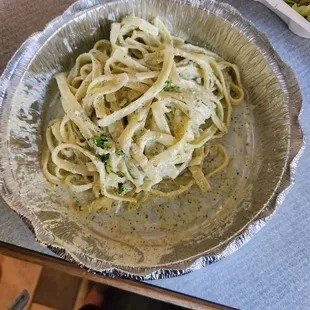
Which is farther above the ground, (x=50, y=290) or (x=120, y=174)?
(x=120, y=174)

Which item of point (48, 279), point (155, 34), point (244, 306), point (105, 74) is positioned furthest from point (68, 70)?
point (244, 306)

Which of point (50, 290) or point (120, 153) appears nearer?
point (120, 153)

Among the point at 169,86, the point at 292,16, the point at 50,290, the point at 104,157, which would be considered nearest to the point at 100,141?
the point at 104,157

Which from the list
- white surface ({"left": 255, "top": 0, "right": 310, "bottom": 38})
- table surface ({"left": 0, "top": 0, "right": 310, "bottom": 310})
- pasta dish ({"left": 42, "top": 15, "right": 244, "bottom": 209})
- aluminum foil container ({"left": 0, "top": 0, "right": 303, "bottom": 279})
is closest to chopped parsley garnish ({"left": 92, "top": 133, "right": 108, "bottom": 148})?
pasta dish ({"left": 42, "top": 15, "right": 244, "bottom": 209})

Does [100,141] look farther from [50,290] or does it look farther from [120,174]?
[50,290]

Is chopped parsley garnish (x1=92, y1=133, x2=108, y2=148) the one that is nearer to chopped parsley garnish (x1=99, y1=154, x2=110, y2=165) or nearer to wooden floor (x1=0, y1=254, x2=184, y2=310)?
chopped parsley garnish (x1=99, y1=154, x2=110, y2=165)

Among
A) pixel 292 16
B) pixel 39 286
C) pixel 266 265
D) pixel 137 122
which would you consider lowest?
pixel 39 286
